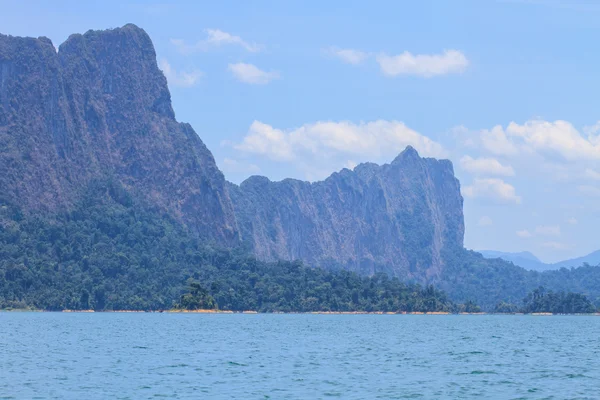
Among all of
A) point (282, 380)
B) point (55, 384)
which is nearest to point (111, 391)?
point (55, 384)

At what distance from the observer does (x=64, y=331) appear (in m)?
124

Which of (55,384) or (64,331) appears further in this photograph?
(64,331)

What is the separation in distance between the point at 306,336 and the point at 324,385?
6366 cm

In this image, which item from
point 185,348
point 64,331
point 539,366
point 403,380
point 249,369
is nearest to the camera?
point 403,380

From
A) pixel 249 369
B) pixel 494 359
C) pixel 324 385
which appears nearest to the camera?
pixel 324 385

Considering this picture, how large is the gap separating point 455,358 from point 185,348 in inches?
1108

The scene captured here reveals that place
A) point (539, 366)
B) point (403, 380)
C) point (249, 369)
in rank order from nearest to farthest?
point (403, 380) → point (249, 369) → point (539, 366)

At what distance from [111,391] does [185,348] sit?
37473 mm

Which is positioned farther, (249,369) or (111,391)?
(249,369)

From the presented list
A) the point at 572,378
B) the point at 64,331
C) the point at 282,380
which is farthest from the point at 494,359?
the point at 64,331

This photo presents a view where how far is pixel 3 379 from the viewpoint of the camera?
60.0m

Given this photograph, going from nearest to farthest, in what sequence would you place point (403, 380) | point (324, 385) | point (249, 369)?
point (324, 385) < point (403, 380) < point (249, 369)

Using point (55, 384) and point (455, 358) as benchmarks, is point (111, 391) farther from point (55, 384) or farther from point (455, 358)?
point (455, 358)

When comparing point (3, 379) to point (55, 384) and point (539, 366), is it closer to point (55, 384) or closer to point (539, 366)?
point (55, 384)
